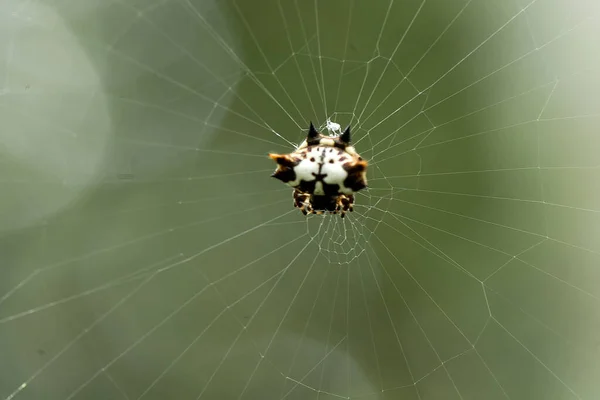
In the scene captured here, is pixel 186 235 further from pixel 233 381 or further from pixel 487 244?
pixel 487 244

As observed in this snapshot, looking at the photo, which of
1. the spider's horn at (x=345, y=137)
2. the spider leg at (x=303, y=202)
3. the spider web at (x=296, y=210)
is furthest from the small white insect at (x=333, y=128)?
the spider's horn at (x=345, y=137)

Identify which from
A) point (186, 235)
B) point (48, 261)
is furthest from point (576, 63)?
point (48, 261)

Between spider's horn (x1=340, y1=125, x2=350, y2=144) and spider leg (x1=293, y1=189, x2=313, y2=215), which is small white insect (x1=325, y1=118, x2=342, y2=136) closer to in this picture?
spider leg (x1=293, y1=189, x2=313, y2=215)

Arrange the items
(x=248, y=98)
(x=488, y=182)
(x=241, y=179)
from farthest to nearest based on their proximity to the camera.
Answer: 1. (x=241, y=179)
2. (x=248, y=98)
3. (x=488, y=182)

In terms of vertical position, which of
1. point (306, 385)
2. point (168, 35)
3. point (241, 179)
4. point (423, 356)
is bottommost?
point (306, 385)

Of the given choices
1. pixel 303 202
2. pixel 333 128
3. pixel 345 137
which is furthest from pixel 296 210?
pixel 345 137

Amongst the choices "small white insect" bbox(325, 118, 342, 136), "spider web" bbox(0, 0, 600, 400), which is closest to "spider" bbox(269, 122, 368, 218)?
"small white insect" bbox(325, 118, 342, 136)

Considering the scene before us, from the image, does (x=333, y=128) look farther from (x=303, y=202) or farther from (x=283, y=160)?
(x=283, y=160)
